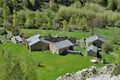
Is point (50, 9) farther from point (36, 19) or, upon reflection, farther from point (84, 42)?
point (84, 42)

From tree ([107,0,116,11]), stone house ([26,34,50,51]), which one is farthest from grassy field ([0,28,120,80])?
tree ([107,0,116,11])

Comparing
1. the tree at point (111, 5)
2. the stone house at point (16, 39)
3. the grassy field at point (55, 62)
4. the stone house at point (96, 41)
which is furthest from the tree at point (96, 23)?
the stone house at point (16, 39)

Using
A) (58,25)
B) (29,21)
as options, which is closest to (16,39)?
(29,21)

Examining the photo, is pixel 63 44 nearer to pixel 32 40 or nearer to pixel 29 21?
pixel 32 40

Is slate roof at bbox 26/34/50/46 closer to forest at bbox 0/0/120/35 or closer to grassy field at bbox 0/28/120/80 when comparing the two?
grassy field at bbox 0/28/120/80

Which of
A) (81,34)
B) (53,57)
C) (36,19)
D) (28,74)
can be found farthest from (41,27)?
(28,74)

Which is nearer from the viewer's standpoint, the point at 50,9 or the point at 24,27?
the point at 24,27

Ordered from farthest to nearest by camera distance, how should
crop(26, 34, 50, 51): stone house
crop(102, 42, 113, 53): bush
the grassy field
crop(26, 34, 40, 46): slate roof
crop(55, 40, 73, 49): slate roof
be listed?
1. crop(26, 34, 40, 46): slate roof
2. crop(102, 42, 113, 53): bush
3. crop(26, 34, 50, 51): stone house
4. crop(55, 40, 73, 49): slate roof
5. the grassy field

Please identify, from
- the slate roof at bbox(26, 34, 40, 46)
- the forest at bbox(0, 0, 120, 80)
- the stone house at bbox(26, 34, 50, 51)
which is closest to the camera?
the forest at bbox(0, 0, 120, 80)
